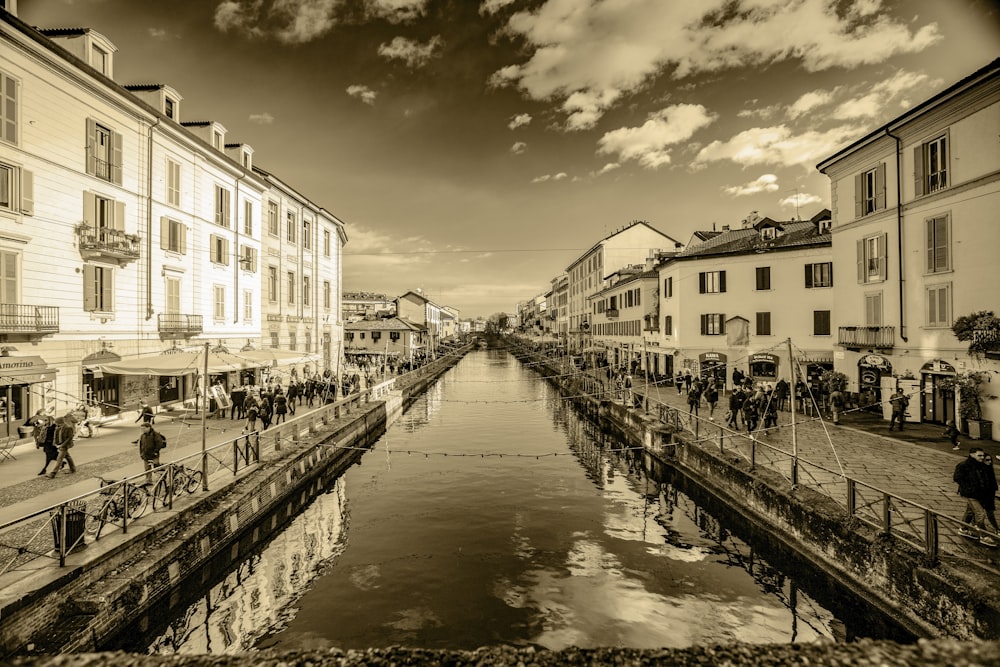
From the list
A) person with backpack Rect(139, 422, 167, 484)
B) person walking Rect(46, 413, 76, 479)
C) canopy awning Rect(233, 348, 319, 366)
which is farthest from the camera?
canopy awning Rect(233, 348, 319, 366)

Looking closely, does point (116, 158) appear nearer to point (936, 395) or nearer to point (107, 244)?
point (107, 244)

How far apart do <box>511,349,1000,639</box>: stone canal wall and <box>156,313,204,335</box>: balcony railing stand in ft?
80.1

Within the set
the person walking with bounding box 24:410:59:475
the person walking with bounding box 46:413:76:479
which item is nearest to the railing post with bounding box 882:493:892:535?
the person walking with bounding box 46:413:76:479

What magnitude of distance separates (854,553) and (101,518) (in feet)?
48.6

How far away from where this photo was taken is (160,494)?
11633 millimetres

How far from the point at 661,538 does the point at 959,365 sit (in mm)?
12958

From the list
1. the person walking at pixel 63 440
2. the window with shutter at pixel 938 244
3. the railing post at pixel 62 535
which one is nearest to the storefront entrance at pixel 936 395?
the window with shutter at pixel 938 244

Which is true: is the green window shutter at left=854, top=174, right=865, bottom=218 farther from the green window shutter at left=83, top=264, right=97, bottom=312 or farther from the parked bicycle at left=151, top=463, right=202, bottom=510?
the green window shutter at left=83, top=264, right=97, bottom=312

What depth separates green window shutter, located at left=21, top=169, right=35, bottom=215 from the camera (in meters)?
17.1

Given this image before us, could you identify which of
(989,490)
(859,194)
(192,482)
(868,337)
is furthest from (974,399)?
(192,482)

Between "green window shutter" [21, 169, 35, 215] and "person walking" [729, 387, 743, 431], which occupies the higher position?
"green window shutter" [21, 169, 35, 215]

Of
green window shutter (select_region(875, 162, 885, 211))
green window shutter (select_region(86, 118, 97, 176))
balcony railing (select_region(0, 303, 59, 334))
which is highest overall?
green window shutter (select_region(86, 118, 97, 176))

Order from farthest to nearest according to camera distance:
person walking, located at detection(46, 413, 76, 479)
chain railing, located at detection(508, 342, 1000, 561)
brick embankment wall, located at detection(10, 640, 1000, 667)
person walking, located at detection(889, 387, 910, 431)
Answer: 1. person walking, located at detection(889, 387, 910, 431)
2. person walking, located at detection(46, 413, 76, 479)
3. chain railing, located at detection(508, 342, 1000, 561)
4. brick embankment wall, located at detection(10, 640, 1000, 667)

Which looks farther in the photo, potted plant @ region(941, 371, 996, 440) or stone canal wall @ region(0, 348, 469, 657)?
potted plant @ region(941, 371, 996, 440)
